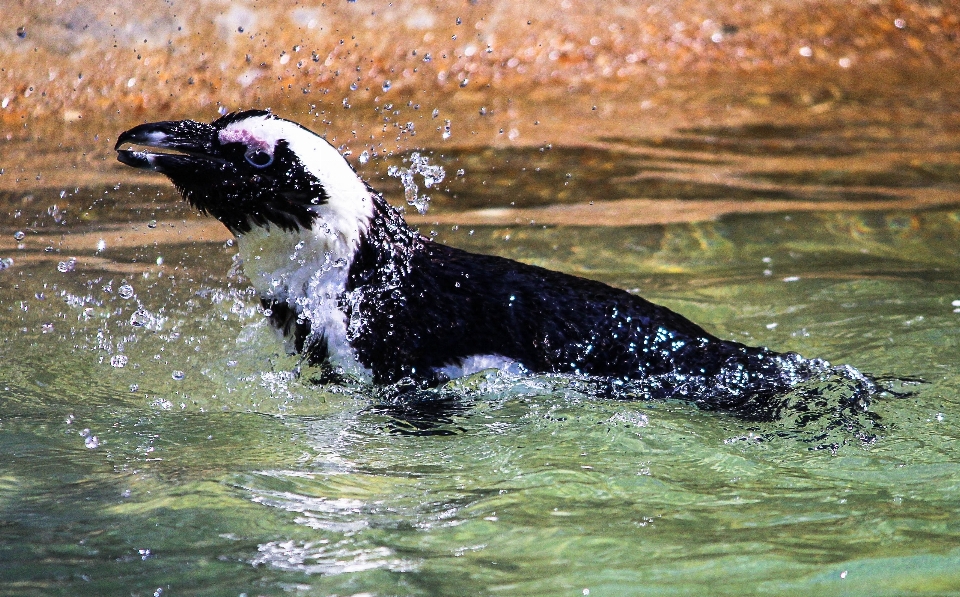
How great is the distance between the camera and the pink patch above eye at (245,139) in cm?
346

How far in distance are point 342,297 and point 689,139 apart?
3.81m

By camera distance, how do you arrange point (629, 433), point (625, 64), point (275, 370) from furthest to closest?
point (625, 64)
point (275, 370)
point (629, 433)

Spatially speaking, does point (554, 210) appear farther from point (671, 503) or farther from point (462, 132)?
point (671, 503)

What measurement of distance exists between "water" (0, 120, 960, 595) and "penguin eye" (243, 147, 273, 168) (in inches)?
25.6

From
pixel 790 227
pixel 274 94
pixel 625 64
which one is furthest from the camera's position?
pixel 625 64

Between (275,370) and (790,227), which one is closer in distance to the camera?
(275,370)

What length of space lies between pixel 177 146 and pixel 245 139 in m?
0.21

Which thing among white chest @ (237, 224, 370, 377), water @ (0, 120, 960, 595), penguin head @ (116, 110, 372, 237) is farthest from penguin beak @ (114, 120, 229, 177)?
water @ (0, 120, 960, 595)

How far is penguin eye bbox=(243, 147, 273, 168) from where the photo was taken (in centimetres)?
346

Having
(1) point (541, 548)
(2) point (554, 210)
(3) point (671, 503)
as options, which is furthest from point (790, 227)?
(1) point (541, 548)

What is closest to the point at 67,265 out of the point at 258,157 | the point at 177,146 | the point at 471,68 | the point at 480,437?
the point at 177,146

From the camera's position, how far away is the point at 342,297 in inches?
141

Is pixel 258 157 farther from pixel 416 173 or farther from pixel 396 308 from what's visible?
pixel 416 173

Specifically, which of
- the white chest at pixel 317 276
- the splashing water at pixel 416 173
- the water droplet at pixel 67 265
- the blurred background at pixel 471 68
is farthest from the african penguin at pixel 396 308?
the blurred background at pixel 471 68
